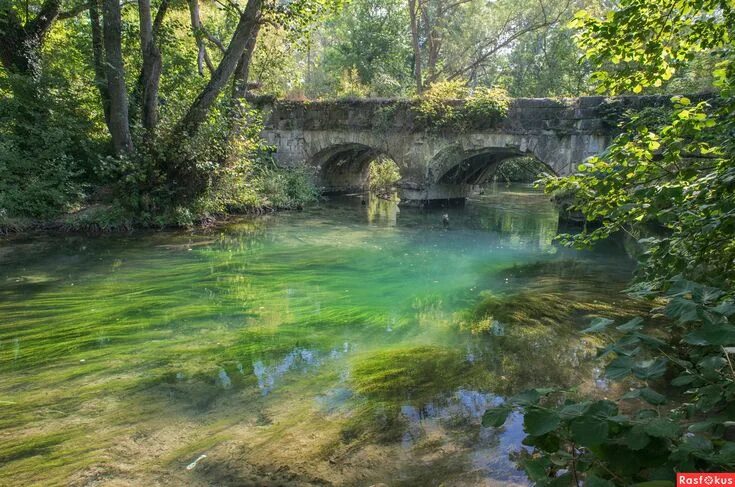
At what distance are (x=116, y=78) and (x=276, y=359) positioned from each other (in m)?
8.11

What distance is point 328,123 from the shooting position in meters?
15.4

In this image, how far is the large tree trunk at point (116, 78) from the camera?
9383 mm

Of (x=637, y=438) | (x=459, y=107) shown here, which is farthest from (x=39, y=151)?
(x=637, y=438)

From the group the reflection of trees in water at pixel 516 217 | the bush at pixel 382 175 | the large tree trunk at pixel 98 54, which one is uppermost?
the large tree trunk at pixel 98 54

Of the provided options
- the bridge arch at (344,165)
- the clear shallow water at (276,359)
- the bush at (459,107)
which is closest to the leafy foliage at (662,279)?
the clear shallow water at (276,359)

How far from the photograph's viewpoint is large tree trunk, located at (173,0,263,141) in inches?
375

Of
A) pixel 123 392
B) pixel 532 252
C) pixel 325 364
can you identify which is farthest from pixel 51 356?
pixel 532 252

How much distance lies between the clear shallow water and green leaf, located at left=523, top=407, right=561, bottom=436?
1.03 meters

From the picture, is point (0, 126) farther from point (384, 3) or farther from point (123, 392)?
point (384, 3)

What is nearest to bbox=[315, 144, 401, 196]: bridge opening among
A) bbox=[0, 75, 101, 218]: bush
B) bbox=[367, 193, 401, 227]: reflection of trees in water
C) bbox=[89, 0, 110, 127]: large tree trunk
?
bbox=[367, 193, 401, 227]: reflection of trees in water

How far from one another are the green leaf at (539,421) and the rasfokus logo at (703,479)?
0.34m

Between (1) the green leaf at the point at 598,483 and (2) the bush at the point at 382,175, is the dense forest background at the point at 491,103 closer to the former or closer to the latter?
(1) the green leaf at the point at 598,483

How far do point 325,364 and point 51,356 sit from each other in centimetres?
216

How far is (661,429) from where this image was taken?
4.73ft
